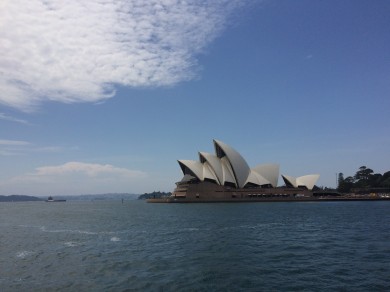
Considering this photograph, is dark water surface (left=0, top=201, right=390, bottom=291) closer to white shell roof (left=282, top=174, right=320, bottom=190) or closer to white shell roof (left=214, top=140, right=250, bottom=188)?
white shell roof (left=214, top=140, right=250, bottom=188)

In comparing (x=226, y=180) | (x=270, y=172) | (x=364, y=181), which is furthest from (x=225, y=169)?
(x=364, y=181)

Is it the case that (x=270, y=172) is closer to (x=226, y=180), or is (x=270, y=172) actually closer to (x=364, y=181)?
(x=226, y=180)

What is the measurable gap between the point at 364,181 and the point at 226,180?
69865 millimetres

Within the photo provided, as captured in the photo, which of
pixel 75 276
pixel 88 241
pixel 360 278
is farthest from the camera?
pixel 88 241

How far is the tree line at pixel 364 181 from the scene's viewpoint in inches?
5337

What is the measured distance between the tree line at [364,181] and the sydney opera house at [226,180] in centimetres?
3765

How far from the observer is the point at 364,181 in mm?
138500

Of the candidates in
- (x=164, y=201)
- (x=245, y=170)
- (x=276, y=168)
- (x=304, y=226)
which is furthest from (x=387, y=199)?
(x=304, y=226)

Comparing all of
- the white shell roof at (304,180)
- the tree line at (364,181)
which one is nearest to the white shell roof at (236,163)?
the white shell roof at (304,180)

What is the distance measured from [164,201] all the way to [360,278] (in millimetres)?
96184

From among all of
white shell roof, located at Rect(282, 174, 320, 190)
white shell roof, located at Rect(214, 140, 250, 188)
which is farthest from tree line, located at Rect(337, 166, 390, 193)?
white shell roof, located at Rect(214, 140, 250, 188)

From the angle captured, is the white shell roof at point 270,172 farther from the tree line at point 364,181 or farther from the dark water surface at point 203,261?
the dark water surface at point 203,261

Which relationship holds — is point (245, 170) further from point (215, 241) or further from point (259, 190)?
point (215, 241)

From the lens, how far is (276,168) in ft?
354
